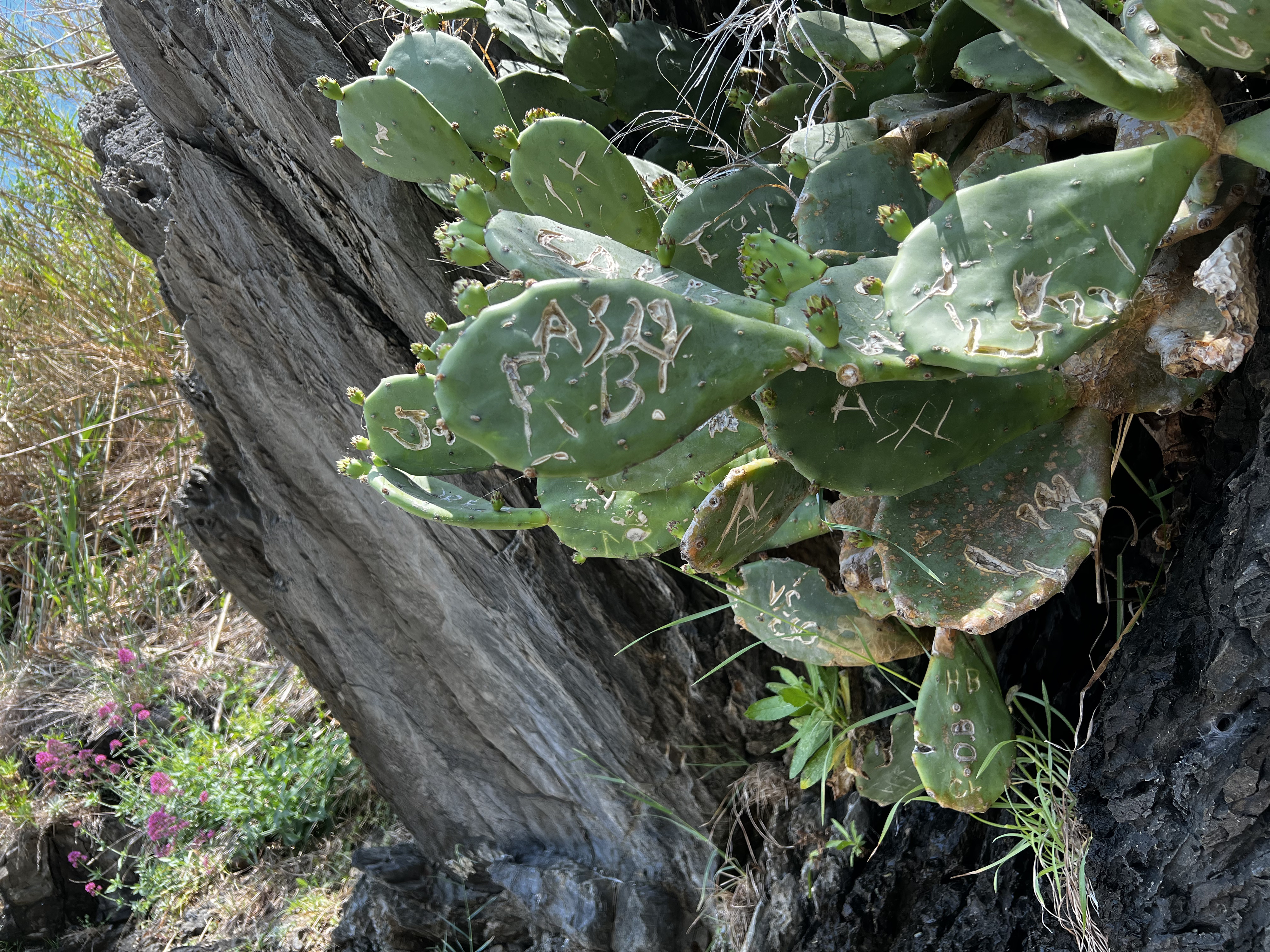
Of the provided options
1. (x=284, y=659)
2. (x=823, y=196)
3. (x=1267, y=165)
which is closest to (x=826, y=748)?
(x=823, y=196)

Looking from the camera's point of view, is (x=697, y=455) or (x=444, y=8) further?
(x=444, y=8)

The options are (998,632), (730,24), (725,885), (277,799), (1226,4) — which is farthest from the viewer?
(277,799)

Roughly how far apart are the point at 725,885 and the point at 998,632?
869mm

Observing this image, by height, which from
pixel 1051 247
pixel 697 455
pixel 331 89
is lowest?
pixel 697 455

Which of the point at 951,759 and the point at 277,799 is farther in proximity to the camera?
the point at 277,799

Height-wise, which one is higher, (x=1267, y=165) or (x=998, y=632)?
(x=1267, y=165)

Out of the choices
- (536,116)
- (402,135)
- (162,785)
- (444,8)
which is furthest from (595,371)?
(162,785)

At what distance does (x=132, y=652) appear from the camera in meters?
3.70

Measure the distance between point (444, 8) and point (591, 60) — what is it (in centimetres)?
27

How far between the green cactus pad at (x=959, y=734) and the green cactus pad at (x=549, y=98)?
1.14 meters

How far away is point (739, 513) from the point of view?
118 centimetres

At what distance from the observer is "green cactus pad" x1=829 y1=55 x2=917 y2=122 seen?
145 cm

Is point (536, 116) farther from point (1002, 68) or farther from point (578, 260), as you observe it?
point (1002, 68)

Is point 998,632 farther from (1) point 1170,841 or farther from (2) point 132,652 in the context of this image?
(2) point 132,652
